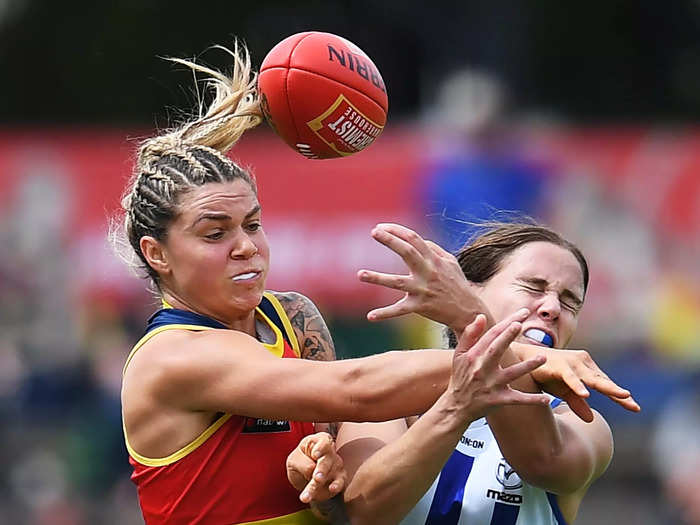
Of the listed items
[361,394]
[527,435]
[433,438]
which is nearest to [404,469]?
[433,438]

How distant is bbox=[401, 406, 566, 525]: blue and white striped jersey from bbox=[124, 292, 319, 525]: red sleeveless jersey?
433 millimetres

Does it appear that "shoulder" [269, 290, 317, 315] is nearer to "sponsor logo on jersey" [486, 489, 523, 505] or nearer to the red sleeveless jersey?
the red sleeveless jersey

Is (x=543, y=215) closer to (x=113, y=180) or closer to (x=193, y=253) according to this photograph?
(x=113, y=180)

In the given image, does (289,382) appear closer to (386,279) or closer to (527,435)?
(386,279)

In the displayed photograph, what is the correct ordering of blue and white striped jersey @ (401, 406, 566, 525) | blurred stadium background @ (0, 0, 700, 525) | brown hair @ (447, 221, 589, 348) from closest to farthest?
1. blue and white striped jersey @ (401, 406, 566, 525)
2. brown hair @ (447, 221, 589, 348)
3. blurred stadium background @ (0, 0, 700, 525)

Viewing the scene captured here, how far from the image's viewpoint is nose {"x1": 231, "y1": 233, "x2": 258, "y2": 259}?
4.30m

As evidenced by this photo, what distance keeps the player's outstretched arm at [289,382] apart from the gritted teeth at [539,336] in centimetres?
55

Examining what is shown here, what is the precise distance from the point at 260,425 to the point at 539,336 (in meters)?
0.97

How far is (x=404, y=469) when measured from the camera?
13.2ft

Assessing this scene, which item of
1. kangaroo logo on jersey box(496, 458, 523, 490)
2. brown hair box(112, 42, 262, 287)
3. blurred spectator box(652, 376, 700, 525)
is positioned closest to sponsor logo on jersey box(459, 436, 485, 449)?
kangaroo logo on jersey box(496, 458, 523, 490)

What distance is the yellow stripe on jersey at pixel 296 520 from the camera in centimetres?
430

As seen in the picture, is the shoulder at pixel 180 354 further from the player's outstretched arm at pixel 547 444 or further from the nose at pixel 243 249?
the player's outstretched arm at pixel 547 444

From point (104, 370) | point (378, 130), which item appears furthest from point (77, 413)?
point (378, 130)

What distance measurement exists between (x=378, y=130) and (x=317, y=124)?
242 millimetres
